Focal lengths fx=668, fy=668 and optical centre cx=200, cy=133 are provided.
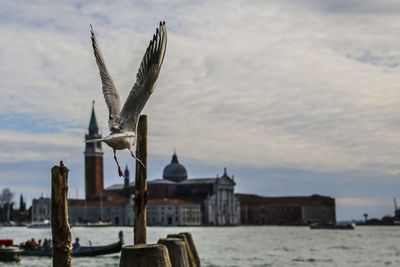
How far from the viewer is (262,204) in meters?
76.1

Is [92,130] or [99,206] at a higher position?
[92,130]

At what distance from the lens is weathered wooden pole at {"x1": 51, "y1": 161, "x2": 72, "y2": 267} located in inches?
157

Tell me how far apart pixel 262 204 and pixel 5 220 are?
93.4 feet

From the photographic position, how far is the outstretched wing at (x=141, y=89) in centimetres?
342

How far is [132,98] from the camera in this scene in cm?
354

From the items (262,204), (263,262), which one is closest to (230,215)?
(262,204)

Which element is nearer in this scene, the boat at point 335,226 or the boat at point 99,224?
the boat at point 335,226

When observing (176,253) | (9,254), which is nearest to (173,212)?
(9,254)

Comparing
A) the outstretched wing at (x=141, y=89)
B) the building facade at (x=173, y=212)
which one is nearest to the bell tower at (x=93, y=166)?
the building facade at (x=173, y=212)

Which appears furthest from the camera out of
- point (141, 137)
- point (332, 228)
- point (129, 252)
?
point (332, 228)

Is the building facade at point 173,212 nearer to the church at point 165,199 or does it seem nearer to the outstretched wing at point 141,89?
the church at point 165,199

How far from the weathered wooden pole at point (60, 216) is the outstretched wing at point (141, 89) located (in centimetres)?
65

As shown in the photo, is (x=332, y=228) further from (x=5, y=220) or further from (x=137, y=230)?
(x=137, y=230)

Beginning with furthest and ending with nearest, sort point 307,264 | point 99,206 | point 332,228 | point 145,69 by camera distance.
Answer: point 99,206
point 332,228
point 307,264
point 145,69
